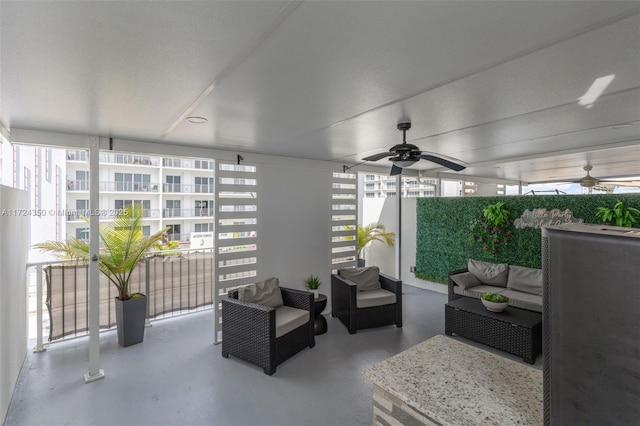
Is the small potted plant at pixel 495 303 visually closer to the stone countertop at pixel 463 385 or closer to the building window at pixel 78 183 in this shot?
the stone countertop at pixel 463 385

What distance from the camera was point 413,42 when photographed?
1.47m

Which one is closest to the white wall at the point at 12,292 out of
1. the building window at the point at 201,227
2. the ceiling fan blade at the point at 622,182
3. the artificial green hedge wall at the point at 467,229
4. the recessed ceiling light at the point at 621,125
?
the recessed ceiling light at the point at 621,125

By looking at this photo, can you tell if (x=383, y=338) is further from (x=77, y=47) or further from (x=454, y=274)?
(x=77, y=47)

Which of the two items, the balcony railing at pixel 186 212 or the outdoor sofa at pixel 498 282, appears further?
the balcony railing at pixel 186 212

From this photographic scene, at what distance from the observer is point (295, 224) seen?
501 centimetres

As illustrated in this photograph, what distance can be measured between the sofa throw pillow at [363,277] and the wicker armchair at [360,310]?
11cm

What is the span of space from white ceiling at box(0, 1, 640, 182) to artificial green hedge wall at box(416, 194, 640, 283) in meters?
1.71

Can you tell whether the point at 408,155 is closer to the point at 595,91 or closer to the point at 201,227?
the point at 595,91

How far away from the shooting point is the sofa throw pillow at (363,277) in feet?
15.8

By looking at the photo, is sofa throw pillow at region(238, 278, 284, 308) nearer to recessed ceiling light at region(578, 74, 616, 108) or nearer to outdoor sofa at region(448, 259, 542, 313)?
outdoor sofa at region(448, 259, 542, 313)

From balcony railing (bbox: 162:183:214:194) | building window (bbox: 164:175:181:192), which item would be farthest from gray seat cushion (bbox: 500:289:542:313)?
building window (bbox: 164:175:181:192)

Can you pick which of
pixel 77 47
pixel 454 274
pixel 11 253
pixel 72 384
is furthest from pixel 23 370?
pixel 454 274

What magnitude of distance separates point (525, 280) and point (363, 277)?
95.1 inches

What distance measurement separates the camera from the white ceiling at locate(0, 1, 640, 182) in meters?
1.25
